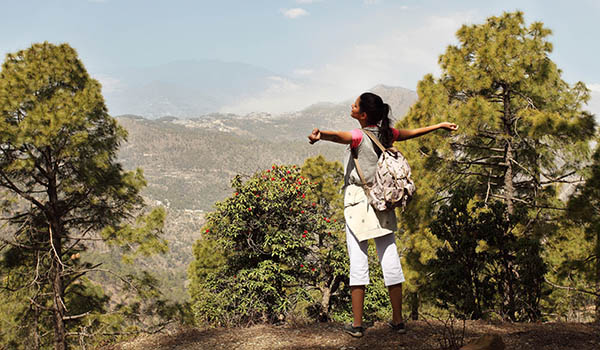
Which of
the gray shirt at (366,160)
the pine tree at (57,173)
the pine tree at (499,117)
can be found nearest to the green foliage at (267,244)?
the pine tree at (57,173)

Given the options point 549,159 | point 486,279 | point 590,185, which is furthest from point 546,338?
point 549,159

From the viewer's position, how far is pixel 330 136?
105 inches

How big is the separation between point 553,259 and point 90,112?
9492mm

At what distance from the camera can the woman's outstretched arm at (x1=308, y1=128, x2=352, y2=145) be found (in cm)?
254

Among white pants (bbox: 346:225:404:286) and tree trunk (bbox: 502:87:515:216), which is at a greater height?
tree trunk (bbox: 502:87:515:216)

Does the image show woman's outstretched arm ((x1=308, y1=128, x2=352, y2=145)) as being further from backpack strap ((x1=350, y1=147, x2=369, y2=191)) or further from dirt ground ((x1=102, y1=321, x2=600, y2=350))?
dirt ground ((x1=102, y1=321, x2=600, y2=350))

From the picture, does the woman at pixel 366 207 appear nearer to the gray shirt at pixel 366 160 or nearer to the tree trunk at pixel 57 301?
the gray shirt at pixel 366 160

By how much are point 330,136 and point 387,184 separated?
542 millimetres

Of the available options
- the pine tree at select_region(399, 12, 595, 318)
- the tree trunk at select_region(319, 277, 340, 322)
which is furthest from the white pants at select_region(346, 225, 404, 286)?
the tree trunk at select_region(319, 277, 340, 322)

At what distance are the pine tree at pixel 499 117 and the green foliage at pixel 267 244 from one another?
2584 mm

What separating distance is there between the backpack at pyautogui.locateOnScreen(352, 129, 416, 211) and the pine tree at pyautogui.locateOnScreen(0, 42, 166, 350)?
739 centimetres

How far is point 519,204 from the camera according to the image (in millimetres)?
7492

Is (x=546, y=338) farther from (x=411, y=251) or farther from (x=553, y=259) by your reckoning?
(x=411, y=251)

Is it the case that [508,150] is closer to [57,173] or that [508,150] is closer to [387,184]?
[387,184]
